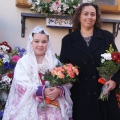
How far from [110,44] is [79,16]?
1.56 feet

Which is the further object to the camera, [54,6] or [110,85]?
[54,6]

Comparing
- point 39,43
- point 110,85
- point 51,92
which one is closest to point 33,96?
point 51,92

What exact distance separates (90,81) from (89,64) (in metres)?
0.18

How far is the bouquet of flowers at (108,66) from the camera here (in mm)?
2972

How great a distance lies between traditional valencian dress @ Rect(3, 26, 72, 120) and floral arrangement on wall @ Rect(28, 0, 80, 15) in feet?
3.43

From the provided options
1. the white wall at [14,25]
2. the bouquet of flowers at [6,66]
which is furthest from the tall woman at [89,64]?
the white wall at [14,25]

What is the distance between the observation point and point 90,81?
3.17 metres

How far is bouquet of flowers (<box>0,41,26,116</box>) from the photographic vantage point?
12.0 feet

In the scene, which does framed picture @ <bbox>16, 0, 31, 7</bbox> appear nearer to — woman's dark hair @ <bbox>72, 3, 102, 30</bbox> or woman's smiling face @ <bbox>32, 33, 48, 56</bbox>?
woman's dark hair @ <bbox>72, 3, 102, 30</bbox>

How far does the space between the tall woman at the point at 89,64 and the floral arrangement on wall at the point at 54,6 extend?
84 centimetres

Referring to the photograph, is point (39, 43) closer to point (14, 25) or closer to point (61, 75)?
point (61, 75)

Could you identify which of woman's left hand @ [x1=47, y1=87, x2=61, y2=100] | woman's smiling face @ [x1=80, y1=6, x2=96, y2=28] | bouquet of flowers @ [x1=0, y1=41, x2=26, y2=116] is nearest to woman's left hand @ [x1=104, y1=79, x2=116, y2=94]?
woman's left hand @ [x1=47, y1=87, x2=61, y2=100]

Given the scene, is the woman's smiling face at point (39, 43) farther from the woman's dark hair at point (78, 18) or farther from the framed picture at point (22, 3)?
the framed picture at point (22, 3)

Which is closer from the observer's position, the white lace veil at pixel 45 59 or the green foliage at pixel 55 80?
the green foliage at pixel 55 80
